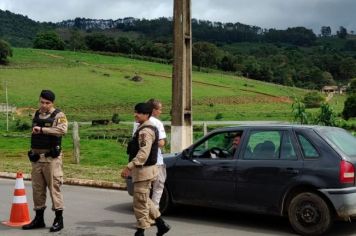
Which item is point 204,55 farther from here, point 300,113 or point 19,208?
point 19,208

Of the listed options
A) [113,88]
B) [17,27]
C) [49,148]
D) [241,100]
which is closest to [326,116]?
[49,148]

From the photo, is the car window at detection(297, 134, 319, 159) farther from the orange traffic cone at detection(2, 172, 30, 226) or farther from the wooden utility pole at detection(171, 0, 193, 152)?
the wooden utility pole at detection(171, 0, 193, 152)

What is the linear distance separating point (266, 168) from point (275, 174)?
6.7 inches

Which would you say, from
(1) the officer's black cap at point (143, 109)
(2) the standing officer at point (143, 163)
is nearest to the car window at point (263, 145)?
(2) the standing officer at point (143, 163)

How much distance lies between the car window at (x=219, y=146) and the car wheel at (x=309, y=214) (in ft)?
4.46

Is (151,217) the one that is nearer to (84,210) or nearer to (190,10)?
(84,210)

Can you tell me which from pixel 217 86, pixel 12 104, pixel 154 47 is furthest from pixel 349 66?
pixel 12 104

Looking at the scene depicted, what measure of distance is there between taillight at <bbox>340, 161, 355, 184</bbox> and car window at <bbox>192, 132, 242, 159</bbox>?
175cm

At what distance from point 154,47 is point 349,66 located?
5079 cm

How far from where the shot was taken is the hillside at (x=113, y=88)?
227 ft

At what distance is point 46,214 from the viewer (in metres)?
9.91

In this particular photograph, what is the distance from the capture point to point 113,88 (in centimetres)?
8106

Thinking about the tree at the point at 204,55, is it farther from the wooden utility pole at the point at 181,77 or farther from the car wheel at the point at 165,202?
the car wheel at the point at 165,202

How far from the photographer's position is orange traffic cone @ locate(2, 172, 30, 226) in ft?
29.0
